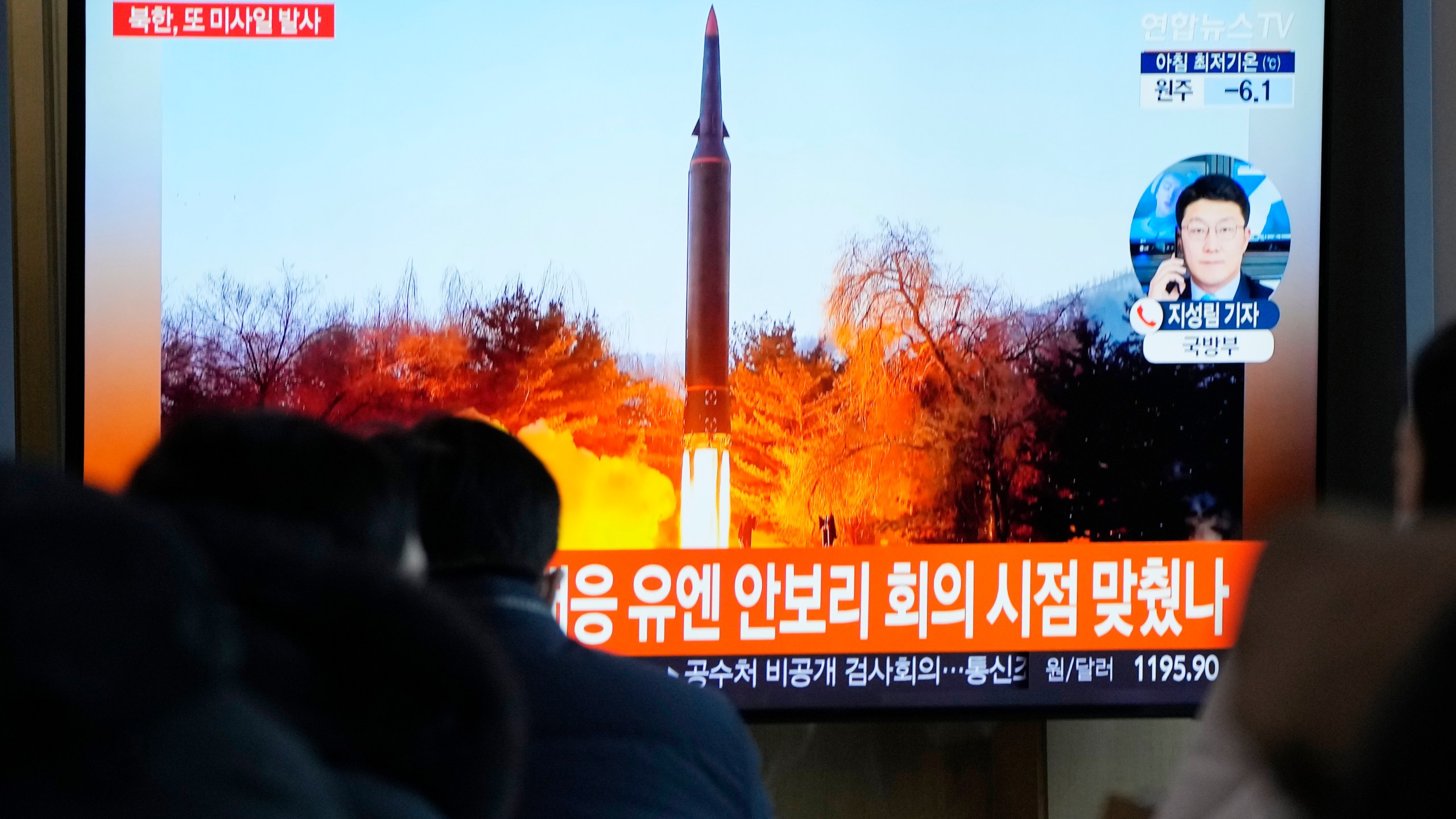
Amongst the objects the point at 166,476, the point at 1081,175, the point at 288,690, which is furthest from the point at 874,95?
the point at 288,690

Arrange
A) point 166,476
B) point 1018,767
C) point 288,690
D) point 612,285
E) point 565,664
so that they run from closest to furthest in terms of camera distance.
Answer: point 288,690 < point 166,476 < point 565,664 < point 612,285 < point 1018,767

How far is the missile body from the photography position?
2.38 meters

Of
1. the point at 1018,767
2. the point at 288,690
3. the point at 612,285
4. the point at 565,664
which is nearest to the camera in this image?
the point at 288,690

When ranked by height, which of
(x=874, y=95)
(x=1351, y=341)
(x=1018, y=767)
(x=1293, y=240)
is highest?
(x=874, y=95)

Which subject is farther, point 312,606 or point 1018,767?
point 1018,767

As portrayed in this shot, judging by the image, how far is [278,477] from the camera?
35.9 inches

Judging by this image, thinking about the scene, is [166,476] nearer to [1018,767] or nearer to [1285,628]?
[1285,628]

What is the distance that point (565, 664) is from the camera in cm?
142

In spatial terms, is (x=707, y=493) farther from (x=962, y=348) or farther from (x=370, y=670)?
(x=370, y=670)

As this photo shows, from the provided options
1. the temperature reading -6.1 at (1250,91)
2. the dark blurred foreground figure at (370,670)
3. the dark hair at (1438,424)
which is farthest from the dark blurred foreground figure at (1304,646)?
the temperature reading -6.1 at (1250,91)

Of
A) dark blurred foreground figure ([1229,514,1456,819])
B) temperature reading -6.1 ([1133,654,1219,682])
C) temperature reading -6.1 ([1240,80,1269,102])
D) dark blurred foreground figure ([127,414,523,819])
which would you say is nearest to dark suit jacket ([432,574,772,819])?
dark blurred foreground figure ([127,414,523,819])

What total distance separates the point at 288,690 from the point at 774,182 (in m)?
1.82

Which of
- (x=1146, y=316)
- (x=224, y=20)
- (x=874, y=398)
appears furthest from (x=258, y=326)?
(x=1146, y=316)

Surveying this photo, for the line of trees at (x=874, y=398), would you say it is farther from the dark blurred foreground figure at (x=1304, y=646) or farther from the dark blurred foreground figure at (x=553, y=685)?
the dark blurred foreground figure at (x=1304, y=646)
